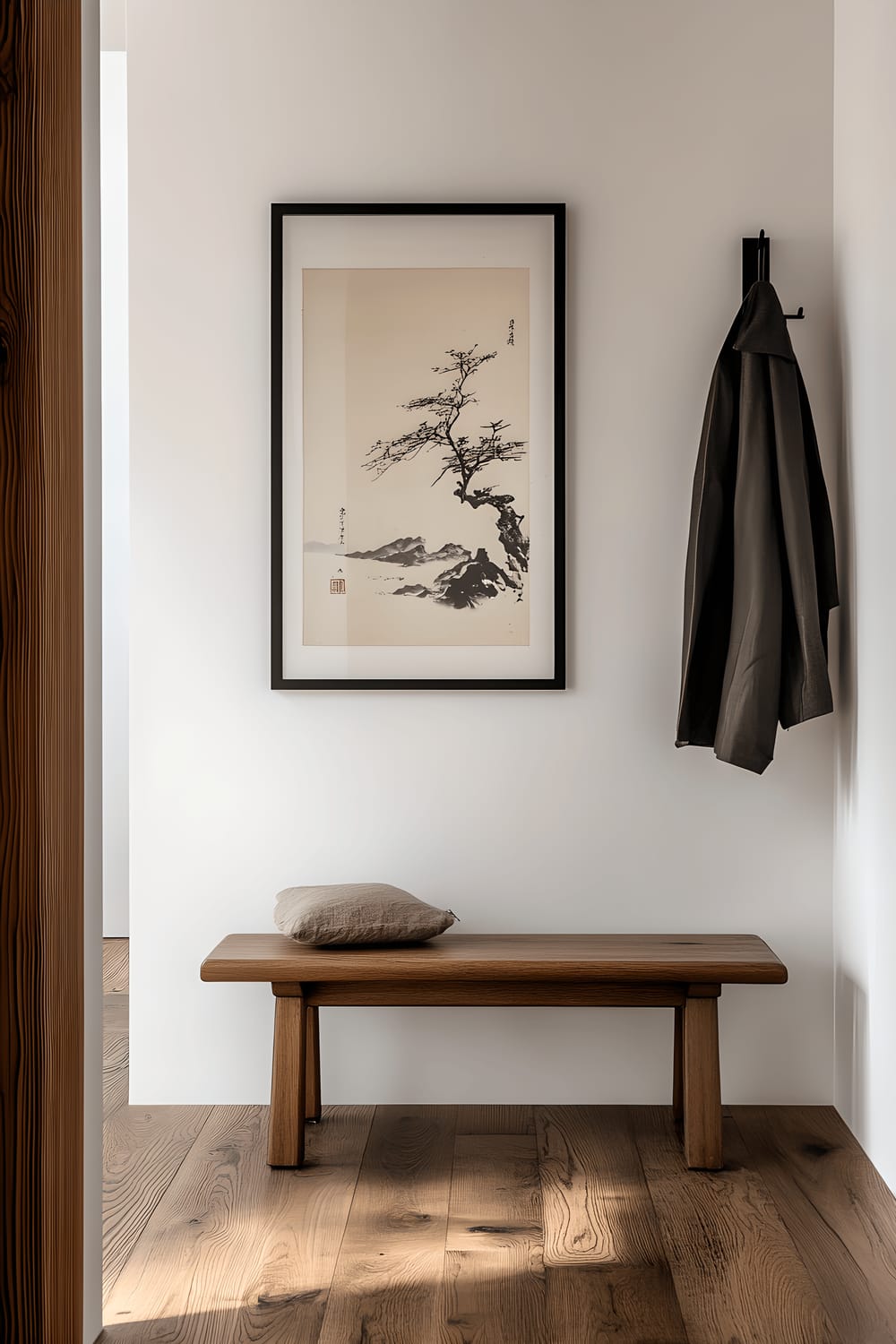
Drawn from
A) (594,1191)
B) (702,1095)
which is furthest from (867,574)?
(594,1191)

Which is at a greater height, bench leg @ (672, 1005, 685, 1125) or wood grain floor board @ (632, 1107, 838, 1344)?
bench leg @ (672, 1005, 685, 1125)

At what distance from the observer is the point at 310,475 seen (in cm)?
269

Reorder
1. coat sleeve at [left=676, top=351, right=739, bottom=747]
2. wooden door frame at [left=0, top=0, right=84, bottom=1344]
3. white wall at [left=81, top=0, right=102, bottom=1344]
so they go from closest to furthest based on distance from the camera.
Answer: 1. wooden door frame at [left=0, top=0, right=84, bottom=1344]
2. white wall at [left=81, top=0, right=102, bottom=1344]
3. coat sleeve at [left=676, top=351, right=739, bottom=747]

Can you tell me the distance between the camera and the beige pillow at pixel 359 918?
2361 mm

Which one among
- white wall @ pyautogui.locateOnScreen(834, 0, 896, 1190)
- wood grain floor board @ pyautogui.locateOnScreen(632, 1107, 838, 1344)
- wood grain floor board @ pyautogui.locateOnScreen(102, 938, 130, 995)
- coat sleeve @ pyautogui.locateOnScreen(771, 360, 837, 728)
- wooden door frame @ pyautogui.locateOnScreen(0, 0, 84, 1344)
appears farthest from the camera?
wood grain floor board @ pyautogui.locateOnScreen(102, 938, 130, 995)

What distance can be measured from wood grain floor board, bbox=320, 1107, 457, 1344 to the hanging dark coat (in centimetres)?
106

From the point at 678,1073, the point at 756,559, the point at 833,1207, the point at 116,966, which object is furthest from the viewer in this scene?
the point at 116,966

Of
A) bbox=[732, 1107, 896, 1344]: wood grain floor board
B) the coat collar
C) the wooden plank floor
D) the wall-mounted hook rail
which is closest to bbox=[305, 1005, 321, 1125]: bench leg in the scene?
the wooden plank floor

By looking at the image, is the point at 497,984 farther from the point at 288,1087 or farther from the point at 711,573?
the point at 711,573

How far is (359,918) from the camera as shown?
2.37m

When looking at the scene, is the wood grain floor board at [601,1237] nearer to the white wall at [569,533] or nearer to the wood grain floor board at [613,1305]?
the wood grain floor board at [613,1305]

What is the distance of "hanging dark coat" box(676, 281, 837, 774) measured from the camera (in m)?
2.42

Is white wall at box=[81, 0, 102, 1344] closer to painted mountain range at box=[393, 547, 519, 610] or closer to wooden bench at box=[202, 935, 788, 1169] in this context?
wooden bench at box=[202, 935, 788, 1169]

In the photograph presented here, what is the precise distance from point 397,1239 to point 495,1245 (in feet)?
0.58
